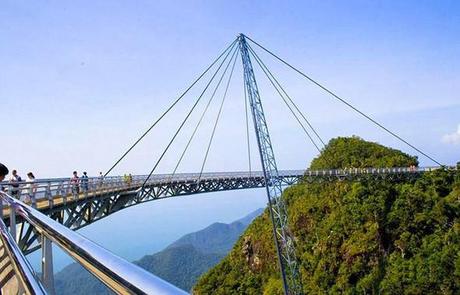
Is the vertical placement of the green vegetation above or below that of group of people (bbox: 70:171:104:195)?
below

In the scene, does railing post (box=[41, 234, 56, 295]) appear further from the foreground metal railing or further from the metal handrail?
the metal handrail

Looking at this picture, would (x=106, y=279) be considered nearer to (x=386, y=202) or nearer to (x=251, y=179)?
(x=251, y=179)

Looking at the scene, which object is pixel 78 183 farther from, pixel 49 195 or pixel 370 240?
pixel 370 240

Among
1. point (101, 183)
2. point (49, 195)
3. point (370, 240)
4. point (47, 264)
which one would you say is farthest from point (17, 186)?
point (370, 240)

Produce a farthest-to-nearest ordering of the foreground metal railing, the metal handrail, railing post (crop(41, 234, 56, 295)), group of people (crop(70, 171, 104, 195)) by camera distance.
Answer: group of people (crop(70, 171, 104, 195)), railing post (crop(41, 234, 56, 295)), the metal handrail, the foreground metal railing

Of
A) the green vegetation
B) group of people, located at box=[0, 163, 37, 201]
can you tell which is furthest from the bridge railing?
the green vegetation

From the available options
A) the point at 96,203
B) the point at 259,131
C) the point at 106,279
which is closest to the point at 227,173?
the point at 259,131
